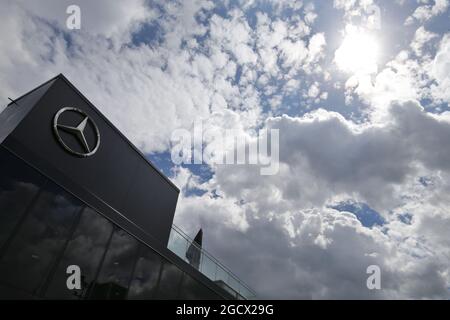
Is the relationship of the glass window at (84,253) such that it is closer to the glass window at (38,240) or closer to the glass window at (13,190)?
the glass window at (38,240)

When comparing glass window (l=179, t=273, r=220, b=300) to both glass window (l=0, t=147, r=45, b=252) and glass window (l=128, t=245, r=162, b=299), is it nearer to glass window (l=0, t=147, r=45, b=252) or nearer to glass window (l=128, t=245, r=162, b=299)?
glass window (l=128, t=245, r=162, b=299)

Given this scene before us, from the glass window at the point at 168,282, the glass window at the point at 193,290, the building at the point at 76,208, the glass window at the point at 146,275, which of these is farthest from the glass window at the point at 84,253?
the glass window at the point at 193,290

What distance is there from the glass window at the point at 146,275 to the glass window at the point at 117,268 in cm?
43

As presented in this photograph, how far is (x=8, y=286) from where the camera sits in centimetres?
908

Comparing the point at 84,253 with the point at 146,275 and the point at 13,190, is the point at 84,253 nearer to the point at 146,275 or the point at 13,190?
the point at 13,190

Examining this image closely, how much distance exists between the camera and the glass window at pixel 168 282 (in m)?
16.0

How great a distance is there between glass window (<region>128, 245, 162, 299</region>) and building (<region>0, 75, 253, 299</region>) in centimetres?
5

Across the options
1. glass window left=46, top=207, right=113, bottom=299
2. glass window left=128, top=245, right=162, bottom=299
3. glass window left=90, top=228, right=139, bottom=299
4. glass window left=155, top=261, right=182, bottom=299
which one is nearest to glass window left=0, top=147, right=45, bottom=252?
glass window left=46, top=207, right=113, bottom=299

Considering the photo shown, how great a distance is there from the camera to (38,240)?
10.1 metres

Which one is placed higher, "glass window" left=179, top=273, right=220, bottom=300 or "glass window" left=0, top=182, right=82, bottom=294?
"glass window" left=179, top=273, right=220, bottom=300

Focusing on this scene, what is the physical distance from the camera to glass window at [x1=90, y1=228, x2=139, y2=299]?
12466 mm

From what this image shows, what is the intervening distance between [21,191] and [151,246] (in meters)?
7.52
